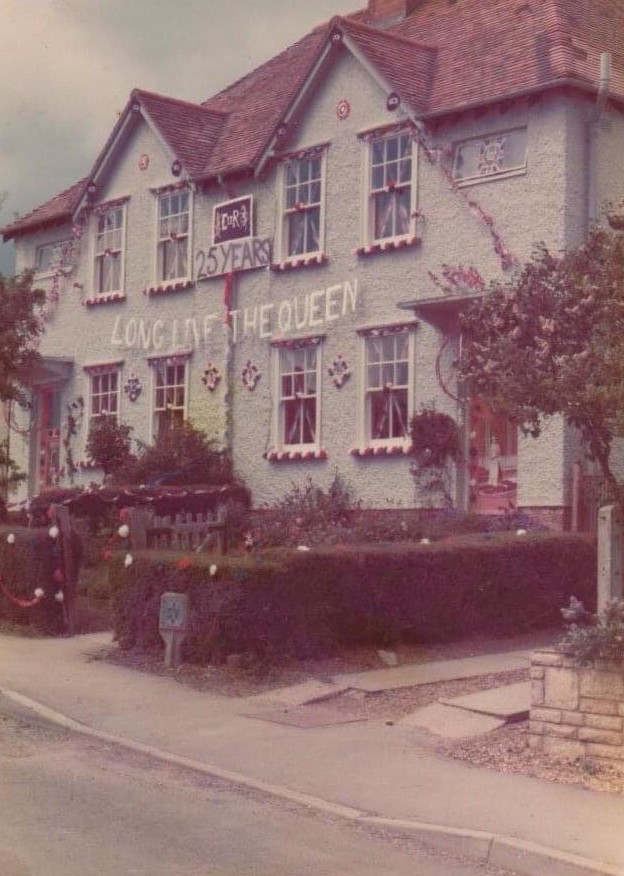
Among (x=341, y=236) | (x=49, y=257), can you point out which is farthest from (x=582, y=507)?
(x=49, y=257)

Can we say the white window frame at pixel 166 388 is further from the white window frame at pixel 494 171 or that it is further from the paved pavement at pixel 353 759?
the paved pavement at pixel 353 759

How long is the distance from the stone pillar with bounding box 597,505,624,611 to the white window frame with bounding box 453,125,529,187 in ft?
33.1

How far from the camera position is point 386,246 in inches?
827

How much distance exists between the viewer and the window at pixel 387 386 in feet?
68.3

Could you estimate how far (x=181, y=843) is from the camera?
22.2 ft

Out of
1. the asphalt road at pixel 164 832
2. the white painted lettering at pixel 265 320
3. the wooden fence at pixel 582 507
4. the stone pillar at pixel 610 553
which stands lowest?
the asphalt road at pixel 164 832

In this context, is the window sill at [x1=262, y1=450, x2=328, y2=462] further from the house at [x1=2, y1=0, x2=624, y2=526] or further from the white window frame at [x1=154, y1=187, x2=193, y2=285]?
the white window frame at [x1=154, y1=187, x2=193, y2=285]

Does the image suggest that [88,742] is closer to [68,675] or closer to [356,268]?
[68,675]

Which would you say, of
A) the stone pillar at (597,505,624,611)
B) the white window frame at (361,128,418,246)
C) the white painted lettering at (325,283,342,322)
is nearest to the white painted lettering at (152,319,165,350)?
the white painted lettering at (325,283,342,322)

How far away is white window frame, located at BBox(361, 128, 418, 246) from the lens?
20.7 meters

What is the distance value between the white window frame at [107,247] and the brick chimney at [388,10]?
6.22 m

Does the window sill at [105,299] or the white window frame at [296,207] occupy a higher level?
the white window frame at [296,207]

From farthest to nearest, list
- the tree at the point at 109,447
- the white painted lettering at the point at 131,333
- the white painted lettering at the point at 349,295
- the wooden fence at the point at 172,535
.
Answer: the white painted lettering at the point at 131,333 → the tree at the point at 109,447 → the white painted lettering at the point at 349,295 → the wooden fence at the point at 172,535

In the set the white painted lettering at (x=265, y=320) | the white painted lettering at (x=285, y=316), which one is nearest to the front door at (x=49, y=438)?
the white painted lettering at (x=265, y=320)
